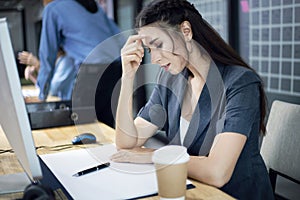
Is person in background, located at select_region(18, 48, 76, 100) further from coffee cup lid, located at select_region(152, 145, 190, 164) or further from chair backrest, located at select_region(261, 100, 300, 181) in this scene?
coffee cup lid, located at select_region(152, 145, 190, 164)

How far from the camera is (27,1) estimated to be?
4.31 meters

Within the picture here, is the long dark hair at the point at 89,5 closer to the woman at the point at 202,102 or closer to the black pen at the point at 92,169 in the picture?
the woman at the point at 202,102

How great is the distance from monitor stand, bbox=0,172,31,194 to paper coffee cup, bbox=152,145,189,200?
0.41 m

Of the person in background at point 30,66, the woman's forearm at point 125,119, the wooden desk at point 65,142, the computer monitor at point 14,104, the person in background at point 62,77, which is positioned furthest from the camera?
the person in background at point 30,66

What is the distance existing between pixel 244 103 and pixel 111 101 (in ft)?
1.80

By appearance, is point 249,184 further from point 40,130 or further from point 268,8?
point 268,8

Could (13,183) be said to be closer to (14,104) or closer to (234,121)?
(14,104)

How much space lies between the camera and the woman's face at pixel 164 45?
1316 millimetres

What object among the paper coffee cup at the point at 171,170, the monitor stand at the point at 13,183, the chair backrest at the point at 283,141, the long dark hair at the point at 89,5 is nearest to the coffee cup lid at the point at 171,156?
the paper coffee cup at the point at 171,170

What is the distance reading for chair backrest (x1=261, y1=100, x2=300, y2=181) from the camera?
155cm

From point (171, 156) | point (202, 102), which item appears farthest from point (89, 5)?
point (171, 156)

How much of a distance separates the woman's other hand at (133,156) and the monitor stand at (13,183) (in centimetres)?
27

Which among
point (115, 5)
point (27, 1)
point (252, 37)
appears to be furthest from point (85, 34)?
point (115, 5)

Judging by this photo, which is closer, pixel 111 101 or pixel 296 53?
pixel 111 101
